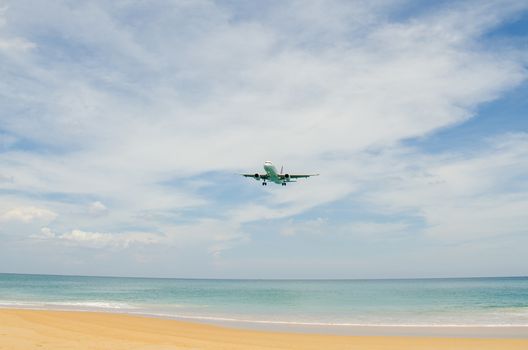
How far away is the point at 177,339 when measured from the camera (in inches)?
739

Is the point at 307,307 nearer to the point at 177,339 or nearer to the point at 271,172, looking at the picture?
the point at 271,172

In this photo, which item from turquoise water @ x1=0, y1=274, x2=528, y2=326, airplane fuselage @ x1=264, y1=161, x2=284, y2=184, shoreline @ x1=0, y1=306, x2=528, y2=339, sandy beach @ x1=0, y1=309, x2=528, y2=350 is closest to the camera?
sandy beach @ x1=0, y1=309, x2=528, y2=350

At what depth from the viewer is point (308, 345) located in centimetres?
1869

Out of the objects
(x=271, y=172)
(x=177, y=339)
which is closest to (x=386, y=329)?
(x=177, y=339)

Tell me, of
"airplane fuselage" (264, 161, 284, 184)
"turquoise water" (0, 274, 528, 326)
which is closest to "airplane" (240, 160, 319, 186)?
"airplane fuselage" (264, 161, 284, 184)

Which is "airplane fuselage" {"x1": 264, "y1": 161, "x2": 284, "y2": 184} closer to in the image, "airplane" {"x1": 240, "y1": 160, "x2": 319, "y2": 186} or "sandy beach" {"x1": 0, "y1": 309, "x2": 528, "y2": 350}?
"airplane" {"x1": 240, "y1": 160, "x2": 319, "y2": 186}

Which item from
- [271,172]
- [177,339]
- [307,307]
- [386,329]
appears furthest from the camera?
[307,307]

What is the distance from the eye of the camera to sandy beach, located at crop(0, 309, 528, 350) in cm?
1597

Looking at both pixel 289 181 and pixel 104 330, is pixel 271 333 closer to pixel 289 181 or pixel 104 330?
pixel 104 330

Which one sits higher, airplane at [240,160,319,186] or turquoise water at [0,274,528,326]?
airplane at [240,160,319,186]

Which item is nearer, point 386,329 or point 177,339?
point 177,339

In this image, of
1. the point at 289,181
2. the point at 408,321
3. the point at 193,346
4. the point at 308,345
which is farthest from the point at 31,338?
the point at 289,181

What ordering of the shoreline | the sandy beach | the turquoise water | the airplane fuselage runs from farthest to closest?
1. the airplane fuselage
2. the turquoise water
3. the shoreline
4. the sandy beach

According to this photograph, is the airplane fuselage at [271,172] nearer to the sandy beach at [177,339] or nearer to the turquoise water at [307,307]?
the turquoise water at [307,307]
